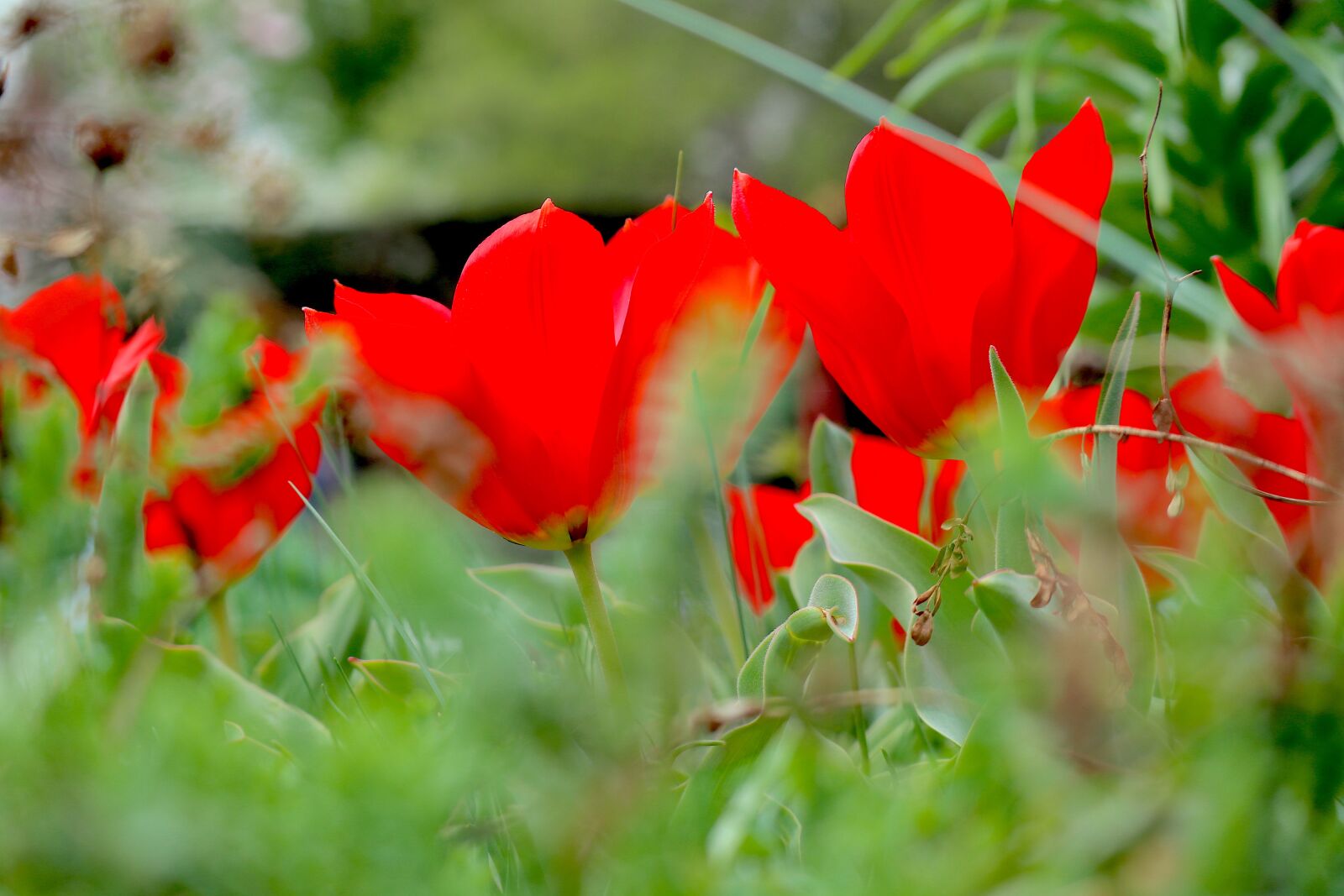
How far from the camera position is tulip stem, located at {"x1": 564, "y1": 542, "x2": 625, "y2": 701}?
0.53ft

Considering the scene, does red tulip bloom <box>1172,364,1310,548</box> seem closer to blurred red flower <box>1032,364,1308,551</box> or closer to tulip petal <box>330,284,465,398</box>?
blurred red flower <box>1032,364,1308,551</box>

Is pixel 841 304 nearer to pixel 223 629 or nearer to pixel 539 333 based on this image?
pixel 539 333

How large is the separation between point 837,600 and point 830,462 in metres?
0.12

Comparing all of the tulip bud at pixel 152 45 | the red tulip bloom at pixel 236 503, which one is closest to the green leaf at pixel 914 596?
the red tulip bloom at pixel 236 503

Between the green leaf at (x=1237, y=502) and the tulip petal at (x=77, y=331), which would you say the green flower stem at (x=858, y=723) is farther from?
the tulip petal at (x=77, y=331)

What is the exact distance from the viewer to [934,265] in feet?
0.63

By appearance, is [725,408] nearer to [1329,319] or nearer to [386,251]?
[1329,319]

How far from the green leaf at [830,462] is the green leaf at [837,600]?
0.11 metres

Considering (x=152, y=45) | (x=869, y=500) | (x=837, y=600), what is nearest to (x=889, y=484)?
(x=869, y=500)

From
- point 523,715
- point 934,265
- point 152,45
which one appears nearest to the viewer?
point 523,715

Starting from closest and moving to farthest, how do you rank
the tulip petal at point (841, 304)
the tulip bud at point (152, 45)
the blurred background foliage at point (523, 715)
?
the blurred background foliage at point (523, 715)
the tulip petal at point (841, 304)
the tulip bud at point (152, 45)

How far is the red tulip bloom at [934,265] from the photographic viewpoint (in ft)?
0.60

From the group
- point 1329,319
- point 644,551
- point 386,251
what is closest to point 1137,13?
point 1329,319

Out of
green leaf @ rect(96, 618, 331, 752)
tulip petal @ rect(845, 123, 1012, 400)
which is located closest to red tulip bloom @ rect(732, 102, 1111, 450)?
tulip petal @ rect(845, 123, 1012, 400)
